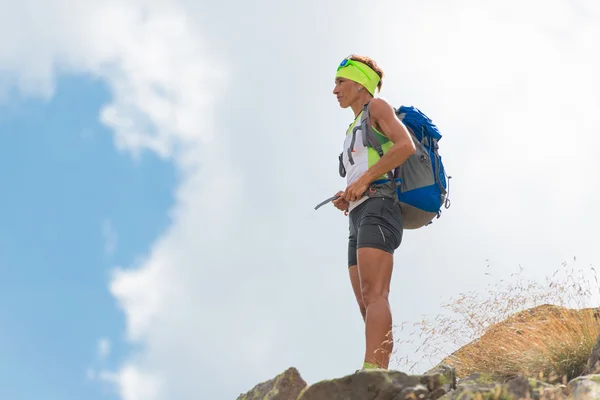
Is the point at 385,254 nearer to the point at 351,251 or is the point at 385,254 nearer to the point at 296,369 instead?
the point at 351,251

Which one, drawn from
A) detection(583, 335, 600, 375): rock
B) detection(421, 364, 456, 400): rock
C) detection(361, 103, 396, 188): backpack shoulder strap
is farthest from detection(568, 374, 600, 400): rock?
detection(361, 103, 396, 188): backpack shoulder strap

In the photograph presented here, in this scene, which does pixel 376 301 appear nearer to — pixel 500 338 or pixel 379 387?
pixel 379 387

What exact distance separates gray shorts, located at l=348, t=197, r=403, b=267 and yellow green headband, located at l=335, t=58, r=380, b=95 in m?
1.09

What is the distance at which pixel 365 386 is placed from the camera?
16.2ft

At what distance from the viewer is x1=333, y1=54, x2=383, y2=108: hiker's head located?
21.1 ft

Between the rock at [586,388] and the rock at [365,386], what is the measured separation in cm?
95

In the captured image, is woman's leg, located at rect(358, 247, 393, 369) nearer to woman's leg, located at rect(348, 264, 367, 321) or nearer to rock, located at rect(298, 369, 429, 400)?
woman's leg, located at rect(348, 264, 367, 321)

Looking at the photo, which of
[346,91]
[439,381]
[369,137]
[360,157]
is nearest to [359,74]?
[346,91]

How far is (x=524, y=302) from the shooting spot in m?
7.31

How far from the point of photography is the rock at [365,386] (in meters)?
4.89

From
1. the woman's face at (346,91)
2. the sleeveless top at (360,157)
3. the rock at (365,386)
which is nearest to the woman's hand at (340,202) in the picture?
the sleeveless top at (360,157)

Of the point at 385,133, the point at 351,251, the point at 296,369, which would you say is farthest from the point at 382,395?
the point at 385,133

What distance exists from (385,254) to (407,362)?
3.67ft

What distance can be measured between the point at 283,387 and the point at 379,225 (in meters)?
1.43
